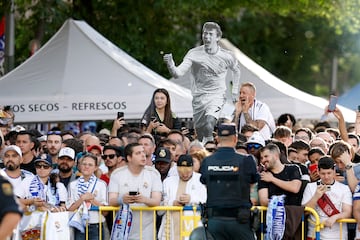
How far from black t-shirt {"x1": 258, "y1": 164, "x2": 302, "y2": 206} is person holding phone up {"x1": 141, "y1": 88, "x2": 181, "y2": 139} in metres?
3.62

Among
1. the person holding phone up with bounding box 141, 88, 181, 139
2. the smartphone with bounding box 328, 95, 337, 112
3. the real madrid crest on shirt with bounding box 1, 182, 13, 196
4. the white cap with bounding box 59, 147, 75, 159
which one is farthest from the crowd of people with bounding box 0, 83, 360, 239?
the real madrid crest on shirt with bounding box 1, 182, 13, 196

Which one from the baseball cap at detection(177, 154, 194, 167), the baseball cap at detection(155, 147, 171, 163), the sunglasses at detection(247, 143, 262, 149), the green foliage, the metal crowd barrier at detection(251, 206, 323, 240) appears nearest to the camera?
the metal crowd barrier at detection(251, 206, 323, 240)

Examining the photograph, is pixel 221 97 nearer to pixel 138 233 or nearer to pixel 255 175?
pixel 138 233

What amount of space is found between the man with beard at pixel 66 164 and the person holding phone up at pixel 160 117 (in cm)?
241

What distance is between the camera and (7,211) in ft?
30.6

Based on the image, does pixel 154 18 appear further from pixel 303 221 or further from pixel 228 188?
pixel 228 188

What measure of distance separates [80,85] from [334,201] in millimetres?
8562

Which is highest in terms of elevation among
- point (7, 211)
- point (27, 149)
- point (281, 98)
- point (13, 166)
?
point (281, 98)

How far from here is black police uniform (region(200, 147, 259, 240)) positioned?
40.8ft

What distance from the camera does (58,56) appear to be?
72.3 ft

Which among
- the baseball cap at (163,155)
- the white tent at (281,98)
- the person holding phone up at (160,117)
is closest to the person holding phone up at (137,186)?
the baseball cap at (163,155)

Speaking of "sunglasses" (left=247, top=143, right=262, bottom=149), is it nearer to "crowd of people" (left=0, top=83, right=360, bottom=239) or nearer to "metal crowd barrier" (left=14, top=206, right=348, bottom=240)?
"crowd of people" (left=0, top=83, right=360, bottom=239)

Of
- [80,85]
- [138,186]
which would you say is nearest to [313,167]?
[138,186]

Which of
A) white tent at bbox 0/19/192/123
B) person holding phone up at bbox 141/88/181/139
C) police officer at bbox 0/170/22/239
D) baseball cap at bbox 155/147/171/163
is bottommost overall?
police officer at bbox 0/170/22/239
